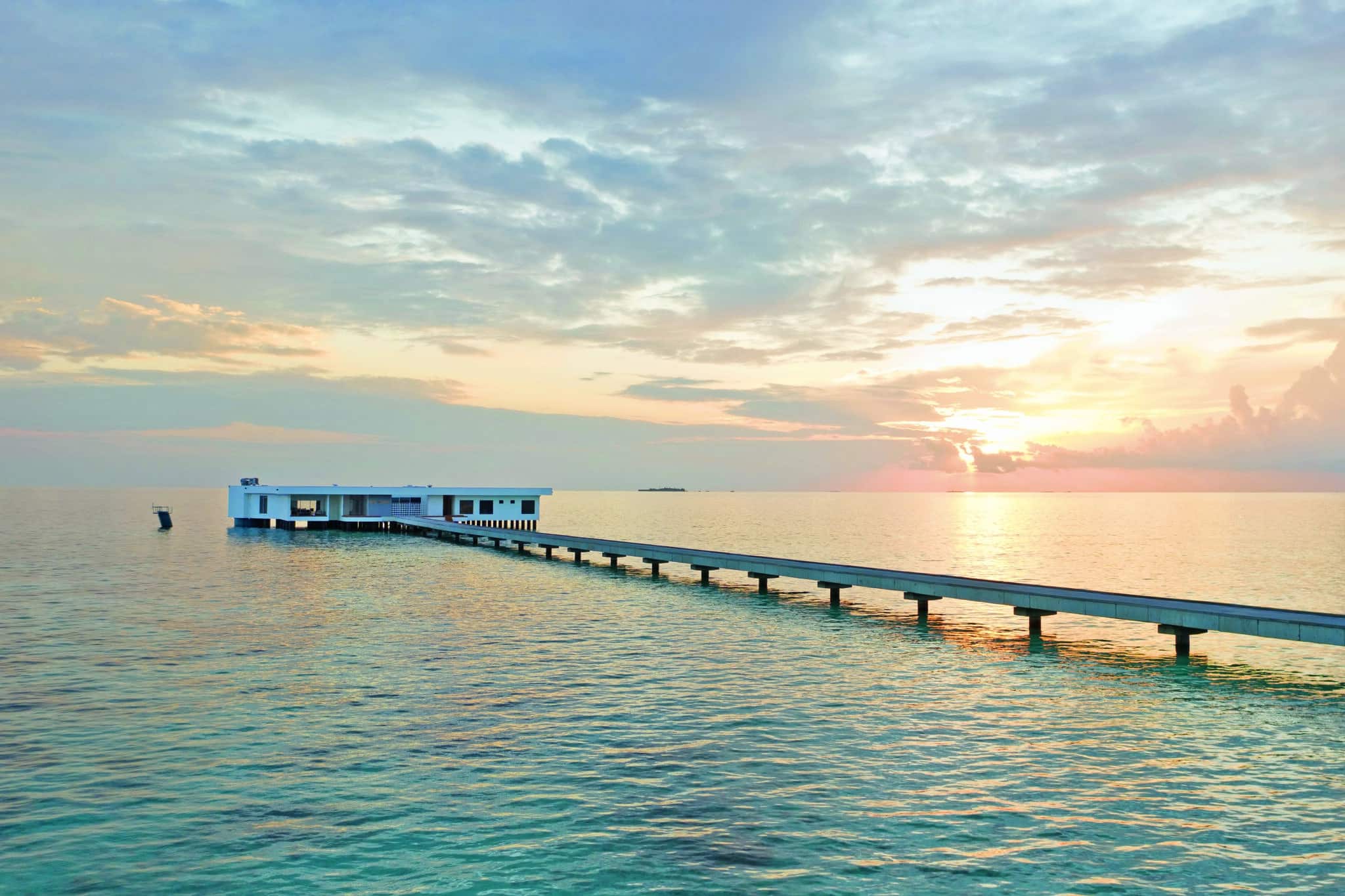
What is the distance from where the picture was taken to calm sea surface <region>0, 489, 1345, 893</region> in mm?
11594

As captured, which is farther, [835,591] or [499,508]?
[499,508]

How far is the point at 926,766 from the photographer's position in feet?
51.6

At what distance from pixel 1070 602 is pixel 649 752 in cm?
1918

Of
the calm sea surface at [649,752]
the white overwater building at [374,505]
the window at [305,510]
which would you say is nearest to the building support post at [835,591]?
the calm sea surface at [649,752]

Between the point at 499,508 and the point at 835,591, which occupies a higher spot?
the point at 499,508

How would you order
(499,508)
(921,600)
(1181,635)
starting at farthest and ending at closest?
1. (499,508)
2. (921,600)
3. (1181,635)

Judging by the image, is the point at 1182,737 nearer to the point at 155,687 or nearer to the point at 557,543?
the point at 155,687

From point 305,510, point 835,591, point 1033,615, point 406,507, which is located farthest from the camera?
point 406,507

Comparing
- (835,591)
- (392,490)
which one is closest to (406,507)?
(392,490)

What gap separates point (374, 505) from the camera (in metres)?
96.8

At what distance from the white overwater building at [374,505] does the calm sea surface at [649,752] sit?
56592 mm

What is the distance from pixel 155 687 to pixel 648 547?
3550cm

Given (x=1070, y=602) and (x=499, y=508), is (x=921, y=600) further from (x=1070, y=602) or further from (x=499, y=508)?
(x=499, y=508)

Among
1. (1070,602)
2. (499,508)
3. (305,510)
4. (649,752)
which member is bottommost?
(649,752)
